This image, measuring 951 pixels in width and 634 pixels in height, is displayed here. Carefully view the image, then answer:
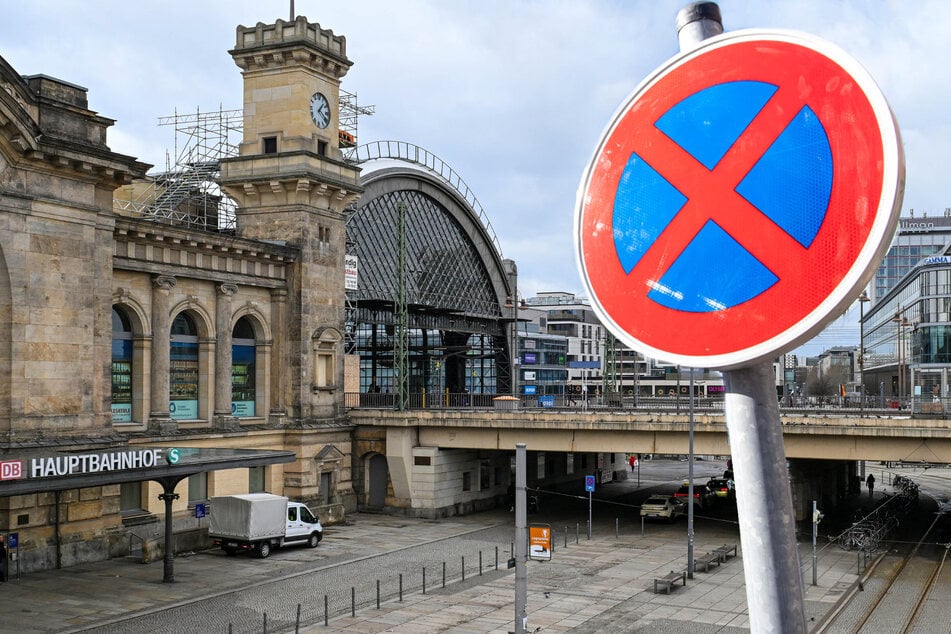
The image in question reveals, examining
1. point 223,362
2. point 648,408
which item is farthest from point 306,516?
point 648,408

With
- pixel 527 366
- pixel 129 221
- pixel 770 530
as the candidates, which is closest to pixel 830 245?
pixel 770 530

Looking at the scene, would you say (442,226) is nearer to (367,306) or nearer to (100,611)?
(367,306)

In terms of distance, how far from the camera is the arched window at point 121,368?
149 feet

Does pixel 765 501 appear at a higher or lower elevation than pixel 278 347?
lower

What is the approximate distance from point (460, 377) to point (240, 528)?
62722 mm

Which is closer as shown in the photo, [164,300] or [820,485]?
[164,300]

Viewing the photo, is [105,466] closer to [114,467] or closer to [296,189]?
[114,467]

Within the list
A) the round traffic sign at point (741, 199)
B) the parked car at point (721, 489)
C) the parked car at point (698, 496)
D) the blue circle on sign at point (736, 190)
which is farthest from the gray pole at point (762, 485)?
the parked car at point (721, 489)

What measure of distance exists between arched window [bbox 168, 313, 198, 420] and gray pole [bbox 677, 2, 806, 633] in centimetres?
4467

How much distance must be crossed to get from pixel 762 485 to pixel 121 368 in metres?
43.3

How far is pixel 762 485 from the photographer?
646 centimetres

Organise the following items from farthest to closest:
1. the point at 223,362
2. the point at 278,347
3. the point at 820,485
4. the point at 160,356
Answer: the point at 820,485 → the point at 278,347 → the point at 223,362 → the point at 160,356

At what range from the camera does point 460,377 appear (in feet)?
340

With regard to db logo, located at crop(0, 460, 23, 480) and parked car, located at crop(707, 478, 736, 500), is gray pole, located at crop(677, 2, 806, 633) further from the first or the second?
parked car, located at crop(707, 478, 736, 500)
